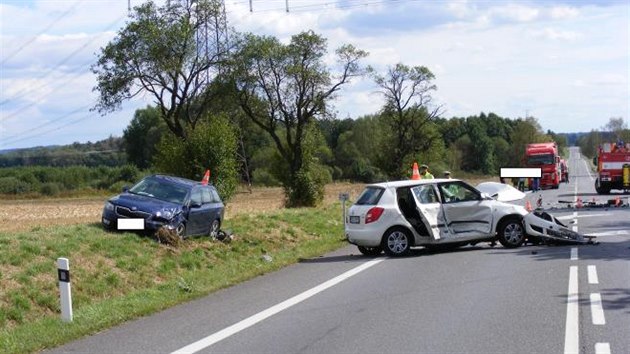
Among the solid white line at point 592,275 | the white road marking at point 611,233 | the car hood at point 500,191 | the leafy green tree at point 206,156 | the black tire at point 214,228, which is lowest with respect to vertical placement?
the white road marking at point 611,233

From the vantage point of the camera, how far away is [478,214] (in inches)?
662

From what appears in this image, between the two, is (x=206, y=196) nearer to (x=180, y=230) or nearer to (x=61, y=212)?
(x=180, y=230)

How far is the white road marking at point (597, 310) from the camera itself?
8750 millimetres

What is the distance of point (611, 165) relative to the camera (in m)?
44.7

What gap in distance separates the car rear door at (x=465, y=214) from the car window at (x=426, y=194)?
194 millimetres

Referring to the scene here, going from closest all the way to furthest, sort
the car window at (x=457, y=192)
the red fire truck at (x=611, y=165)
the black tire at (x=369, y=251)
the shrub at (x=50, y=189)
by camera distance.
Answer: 1. the car window at (x=457, y=192)
2. the black tire at (x=369, y=251)
3. the red fire truck at (x=611, y=165)
4. the shrub at (x=50, y=189)

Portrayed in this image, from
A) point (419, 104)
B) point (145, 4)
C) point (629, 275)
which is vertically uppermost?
point (145, 4)

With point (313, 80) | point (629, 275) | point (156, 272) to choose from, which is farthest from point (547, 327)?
point (313, 80)

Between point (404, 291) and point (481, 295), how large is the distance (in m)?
1.20

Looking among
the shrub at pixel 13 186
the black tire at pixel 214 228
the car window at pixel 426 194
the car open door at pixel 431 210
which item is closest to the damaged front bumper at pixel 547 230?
the car open door at pixel 431 210

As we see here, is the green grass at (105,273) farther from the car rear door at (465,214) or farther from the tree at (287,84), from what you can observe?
the tree at (287,84)

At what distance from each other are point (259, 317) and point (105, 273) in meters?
4.57

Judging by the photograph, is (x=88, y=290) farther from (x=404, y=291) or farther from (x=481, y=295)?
(x=481, y=295)

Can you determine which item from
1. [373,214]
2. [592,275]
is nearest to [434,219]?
[373,214]
